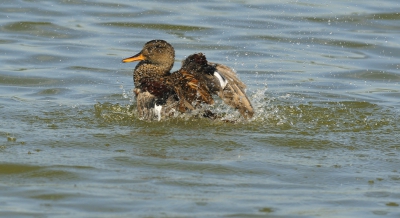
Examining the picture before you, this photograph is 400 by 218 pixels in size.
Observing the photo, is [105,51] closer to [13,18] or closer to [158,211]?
[13,18]

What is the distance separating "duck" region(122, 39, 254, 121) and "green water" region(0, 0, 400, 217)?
171mm

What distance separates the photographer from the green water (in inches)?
244

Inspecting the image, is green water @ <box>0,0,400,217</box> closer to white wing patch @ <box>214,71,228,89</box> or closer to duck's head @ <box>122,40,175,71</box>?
white wing patch @ <box>214,71,228,89</box>

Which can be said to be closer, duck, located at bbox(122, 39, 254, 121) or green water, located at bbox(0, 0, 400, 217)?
green water, located at bbox(0, 0, 400, 217)

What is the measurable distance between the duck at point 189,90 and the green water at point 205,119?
17 centimetres

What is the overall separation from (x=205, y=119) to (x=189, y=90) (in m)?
0.36

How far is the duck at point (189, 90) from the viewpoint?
8.22 m

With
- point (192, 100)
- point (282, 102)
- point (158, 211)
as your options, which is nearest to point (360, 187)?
point (158, 211)

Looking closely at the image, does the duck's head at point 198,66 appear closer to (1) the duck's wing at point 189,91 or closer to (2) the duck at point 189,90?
(2) the duck at point 189,90

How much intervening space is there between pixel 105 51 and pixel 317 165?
21.0 ft

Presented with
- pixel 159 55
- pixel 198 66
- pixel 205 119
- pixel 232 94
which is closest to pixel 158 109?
pixel 205 119

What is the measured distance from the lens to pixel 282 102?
9.95m

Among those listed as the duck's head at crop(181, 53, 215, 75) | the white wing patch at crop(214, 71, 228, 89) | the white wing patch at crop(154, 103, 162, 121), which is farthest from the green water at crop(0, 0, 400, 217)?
the duck's head at crop(181, 53, 215, 75)

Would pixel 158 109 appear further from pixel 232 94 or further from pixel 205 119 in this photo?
pixel 232 94
